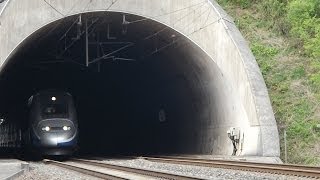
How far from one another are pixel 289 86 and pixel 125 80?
13.2 m

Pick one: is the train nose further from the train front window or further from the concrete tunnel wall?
the concrete tunnel wall

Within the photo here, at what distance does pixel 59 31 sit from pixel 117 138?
1604 cm

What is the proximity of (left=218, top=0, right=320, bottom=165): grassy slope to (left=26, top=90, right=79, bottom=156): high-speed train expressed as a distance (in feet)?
30.3

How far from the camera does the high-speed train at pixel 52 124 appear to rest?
27.8 meters

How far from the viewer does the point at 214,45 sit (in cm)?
2606

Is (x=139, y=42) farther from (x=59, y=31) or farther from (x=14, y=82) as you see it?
(x=14, y=82)

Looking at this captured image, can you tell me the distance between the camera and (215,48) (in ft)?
85.3

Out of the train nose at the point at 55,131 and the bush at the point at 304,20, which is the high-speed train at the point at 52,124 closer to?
the train nose at the point at 55,131

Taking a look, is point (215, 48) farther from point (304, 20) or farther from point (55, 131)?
point (55, 131)

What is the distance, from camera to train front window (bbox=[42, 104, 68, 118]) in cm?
2861

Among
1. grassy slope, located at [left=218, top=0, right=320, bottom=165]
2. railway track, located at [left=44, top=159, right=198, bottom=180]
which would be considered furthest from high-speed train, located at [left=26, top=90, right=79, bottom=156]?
grassy slope, located at [left=218, top=0, right=320, bottom=165]

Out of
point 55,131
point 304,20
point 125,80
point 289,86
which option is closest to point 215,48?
point 289,86

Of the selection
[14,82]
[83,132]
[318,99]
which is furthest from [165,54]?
[83,132]

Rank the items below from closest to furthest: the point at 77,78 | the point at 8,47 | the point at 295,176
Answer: the point at 295,176 → the point at 8,47 → the point at 77,78
